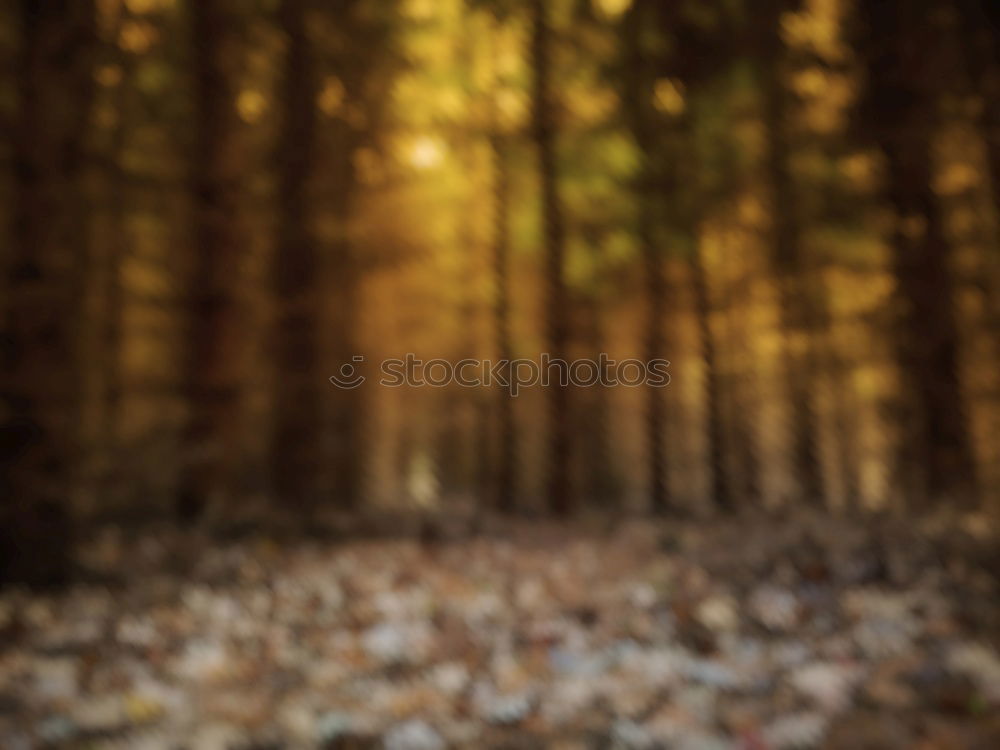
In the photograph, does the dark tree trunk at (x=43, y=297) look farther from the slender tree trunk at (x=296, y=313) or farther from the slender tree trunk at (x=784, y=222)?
the slender tree trunk at (x=784, y=222)

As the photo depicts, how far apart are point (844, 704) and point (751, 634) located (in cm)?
105

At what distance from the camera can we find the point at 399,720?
301 cm

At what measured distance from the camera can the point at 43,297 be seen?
4.90 metres

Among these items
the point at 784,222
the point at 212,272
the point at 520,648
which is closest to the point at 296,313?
the point at 212,272

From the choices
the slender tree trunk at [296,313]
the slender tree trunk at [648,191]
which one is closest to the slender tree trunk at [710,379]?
the slender tree trunk at [648,191]

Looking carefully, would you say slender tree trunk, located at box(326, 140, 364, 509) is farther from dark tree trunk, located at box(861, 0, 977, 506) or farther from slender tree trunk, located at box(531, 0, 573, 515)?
dark tree trunk, located at box(861, 0, 977, 506)

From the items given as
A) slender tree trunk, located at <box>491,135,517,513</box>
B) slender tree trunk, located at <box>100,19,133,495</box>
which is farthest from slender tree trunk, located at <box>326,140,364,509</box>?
slender tree trunk, located at <box>100,19,133,495</box>

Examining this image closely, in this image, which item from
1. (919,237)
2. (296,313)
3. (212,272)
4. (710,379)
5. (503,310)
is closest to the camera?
(212,272)

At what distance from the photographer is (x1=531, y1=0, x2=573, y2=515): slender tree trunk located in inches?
344

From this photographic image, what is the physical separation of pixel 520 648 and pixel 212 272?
585 centimetres

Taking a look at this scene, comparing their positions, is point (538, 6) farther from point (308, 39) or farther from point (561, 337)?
point (561, 337)

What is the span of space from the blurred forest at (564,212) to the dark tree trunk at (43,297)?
237 cm

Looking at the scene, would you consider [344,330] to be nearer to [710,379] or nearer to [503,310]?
[503,310]

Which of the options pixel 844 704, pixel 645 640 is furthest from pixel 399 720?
pixel 844 704
